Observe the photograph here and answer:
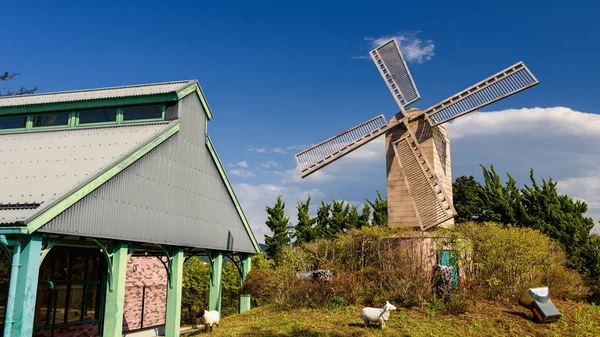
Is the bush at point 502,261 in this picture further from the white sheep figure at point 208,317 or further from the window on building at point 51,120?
the window on building at point 51,120

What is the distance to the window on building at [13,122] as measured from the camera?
18734mm

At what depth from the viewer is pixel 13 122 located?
18859 millimetres

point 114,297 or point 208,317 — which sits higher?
point 114,297

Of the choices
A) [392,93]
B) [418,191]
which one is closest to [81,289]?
[418,191]

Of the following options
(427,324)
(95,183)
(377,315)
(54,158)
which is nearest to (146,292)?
(54,158)

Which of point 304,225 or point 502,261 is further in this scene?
point 304,225

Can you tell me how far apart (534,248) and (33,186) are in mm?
17319

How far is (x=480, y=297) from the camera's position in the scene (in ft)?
54.1

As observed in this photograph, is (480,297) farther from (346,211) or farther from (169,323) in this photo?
(346,211)

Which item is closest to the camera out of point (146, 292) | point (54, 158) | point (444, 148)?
point (54, 158)

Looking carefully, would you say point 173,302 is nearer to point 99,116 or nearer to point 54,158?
point 54,158

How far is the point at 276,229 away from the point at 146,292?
15.4 m

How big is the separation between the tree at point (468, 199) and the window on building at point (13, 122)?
98.9 feet

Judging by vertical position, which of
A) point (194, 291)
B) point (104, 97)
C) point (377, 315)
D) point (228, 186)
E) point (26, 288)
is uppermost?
point (104, 97)
